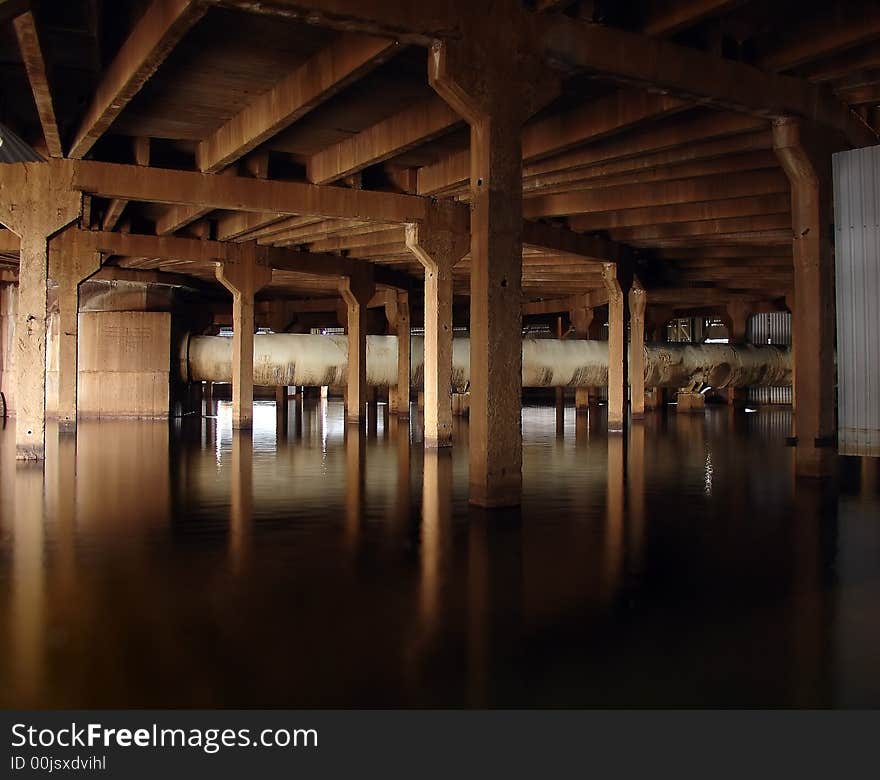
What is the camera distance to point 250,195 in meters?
15.2

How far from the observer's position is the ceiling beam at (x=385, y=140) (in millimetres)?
12539

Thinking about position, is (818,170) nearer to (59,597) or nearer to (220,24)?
(220,24)

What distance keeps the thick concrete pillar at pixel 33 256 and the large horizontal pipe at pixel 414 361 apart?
474 inches

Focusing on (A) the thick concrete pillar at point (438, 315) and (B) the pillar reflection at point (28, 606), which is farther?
(A) the thick concrete pillar at point (438, 315)

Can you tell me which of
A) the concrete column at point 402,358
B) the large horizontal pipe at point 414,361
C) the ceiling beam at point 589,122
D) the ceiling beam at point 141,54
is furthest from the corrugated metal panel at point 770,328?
the ceiling beam at point 141,54

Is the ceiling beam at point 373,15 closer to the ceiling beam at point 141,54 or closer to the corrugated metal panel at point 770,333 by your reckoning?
the ceiling beam at point 141,54

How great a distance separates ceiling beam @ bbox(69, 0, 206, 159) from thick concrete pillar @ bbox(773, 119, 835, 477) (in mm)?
7624

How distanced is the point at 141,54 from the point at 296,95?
6.95 ft

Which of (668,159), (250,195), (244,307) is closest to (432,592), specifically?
(668,159)

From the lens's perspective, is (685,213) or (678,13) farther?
(685,213)

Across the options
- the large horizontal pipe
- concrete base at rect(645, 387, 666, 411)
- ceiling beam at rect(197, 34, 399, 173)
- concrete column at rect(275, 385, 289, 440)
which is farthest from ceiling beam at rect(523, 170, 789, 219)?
concrete base at rect(645, 387, 666, 411)

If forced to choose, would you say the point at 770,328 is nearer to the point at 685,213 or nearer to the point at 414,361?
the point at 414,361

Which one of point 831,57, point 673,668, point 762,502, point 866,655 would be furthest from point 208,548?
point 831,57

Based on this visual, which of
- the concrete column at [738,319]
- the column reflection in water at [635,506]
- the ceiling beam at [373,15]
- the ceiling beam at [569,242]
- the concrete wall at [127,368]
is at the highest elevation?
the ceiling beam at [373,15]
